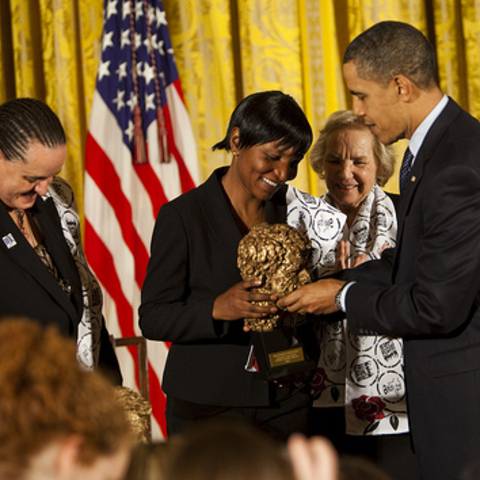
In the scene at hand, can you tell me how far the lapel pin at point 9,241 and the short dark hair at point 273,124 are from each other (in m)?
0.79

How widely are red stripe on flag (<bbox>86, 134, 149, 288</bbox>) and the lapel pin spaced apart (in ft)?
6.38

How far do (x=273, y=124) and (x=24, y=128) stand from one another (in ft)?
2.57

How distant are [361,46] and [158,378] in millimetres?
2622

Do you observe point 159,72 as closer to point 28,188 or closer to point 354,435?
point 28,188

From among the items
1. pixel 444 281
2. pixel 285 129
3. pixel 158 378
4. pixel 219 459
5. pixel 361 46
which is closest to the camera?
pixel 219 459

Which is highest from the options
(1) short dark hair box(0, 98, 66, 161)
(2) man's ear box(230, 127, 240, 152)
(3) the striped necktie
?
(1) short dark hair box(0, 98, 66, 161)

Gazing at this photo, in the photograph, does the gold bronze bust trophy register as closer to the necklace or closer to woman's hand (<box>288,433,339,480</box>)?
the necklace

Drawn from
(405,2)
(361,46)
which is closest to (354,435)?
(361,46)

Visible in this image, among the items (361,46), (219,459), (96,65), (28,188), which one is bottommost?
(219,459)

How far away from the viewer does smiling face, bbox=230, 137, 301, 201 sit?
2.40 meters

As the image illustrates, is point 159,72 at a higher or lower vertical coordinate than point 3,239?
higher

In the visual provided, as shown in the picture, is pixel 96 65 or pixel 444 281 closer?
pixel 444 281

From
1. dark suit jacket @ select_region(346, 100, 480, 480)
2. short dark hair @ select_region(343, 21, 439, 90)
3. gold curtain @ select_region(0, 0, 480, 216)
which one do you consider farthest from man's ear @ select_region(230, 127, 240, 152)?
gold curtain @ select_region(0, 0, 480, 216)

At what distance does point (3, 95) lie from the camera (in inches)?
176
